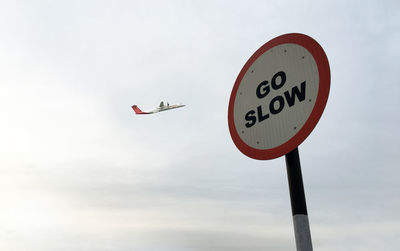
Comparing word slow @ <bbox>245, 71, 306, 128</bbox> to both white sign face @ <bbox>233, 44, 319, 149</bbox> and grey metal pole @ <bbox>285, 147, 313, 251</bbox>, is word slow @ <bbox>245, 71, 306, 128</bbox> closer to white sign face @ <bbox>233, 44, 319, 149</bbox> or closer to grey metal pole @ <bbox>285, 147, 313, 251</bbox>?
white sign face @ <bbox>233, 44, 319, 149</bbox>

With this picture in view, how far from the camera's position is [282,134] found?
265cm

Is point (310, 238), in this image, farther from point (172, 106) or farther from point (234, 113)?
point (172, 106)

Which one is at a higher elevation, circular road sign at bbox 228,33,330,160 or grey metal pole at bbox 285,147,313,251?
circular road sign at bbox 228,33,330,160

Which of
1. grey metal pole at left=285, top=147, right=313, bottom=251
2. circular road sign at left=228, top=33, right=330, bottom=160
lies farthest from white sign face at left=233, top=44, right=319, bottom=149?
grey metal pole at left=285, top=147, right=313, bottom=251

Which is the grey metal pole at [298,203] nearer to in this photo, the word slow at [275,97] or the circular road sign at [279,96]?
the circular road sign at [279,96]

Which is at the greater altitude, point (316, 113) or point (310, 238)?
point (316, 113)

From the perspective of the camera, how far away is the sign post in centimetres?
250

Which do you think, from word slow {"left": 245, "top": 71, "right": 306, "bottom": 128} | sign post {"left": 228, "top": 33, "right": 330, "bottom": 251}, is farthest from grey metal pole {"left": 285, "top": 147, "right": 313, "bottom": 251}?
word slow {"left": 245, "top": 71, "right": 306, "bottom": 128}

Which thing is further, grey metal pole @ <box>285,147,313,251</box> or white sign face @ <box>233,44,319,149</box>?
white sign face @ <box>233,44,319,149</box>

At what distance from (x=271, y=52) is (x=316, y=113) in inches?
29.1

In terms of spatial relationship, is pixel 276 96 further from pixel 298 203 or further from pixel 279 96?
pixel 298 203

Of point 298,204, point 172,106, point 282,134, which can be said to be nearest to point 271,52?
point 282,134

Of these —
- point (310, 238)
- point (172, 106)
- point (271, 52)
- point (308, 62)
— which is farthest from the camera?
point (172, 106)

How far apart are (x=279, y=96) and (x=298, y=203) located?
84 centimetres
